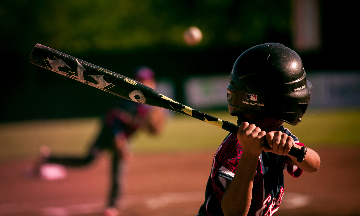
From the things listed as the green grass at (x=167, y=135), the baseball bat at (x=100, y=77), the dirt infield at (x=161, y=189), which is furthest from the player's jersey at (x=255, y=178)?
the green grass at (x=167, y=135)

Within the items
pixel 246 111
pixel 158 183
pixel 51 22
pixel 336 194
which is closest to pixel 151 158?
pixel 158 183

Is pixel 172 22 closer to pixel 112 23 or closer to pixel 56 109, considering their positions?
pixel 112 23

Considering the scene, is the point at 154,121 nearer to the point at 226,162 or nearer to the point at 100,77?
the point at 100,77

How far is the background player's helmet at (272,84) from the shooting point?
203cm

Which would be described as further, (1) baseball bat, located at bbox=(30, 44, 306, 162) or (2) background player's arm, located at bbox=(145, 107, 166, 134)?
(2) background player's arm, located at bbox=(145, 107, 166, 134)

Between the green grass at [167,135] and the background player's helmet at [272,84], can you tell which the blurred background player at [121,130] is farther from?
the green grass at [167,135]

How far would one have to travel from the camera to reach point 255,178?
2.00 meters

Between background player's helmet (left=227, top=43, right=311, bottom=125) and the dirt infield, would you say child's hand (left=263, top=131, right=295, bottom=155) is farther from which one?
the dirt infield

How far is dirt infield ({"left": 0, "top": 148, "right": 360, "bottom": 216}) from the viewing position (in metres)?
5.86

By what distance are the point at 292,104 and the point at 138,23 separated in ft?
96.1

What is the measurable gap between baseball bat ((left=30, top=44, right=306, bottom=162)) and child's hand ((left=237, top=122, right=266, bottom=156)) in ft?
1.11

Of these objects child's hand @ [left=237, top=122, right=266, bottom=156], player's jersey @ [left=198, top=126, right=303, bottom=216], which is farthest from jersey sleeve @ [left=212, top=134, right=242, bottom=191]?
child's hand @ [left=237, top=122, right=266, bottom=156]

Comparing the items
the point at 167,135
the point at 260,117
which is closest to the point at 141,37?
the point at 167,135

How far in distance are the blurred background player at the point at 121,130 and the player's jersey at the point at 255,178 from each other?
361 cm
